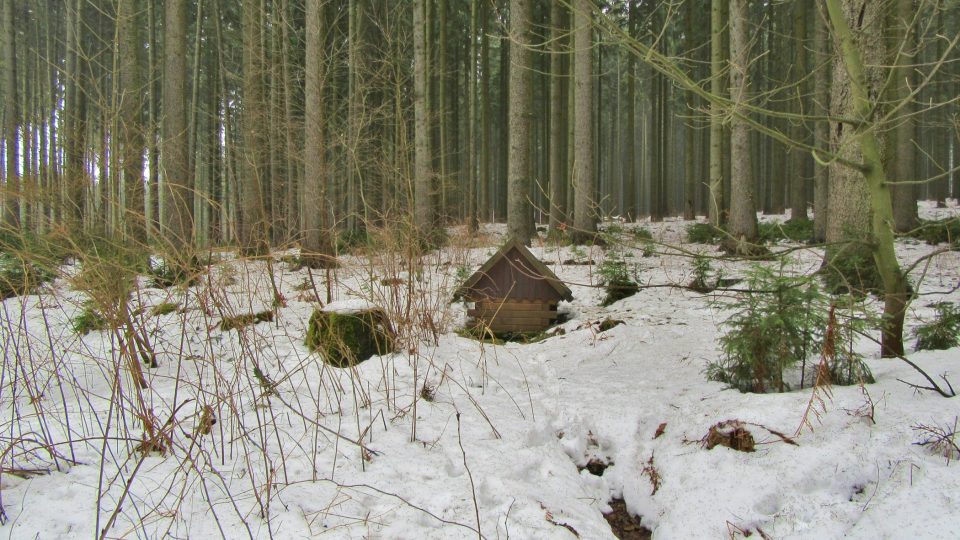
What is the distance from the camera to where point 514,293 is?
19.0 feet

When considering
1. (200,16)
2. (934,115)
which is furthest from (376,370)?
(934,115)

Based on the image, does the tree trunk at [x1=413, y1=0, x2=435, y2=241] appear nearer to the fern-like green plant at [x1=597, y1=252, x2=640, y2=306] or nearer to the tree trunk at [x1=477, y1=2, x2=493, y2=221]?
the fern-like green plant at [x1=597, y1=252, x2=640, y2=306]

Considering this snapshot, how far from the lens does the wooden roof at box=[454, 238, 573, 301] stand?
5.54 meters

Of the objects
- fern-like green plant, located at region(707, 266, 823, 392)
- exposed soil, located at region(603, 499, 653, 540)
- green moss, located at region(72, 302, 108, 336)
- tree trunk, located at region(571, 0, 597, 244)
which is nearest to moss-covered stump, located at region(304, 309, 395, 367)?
green moss, located at region(72, 302, 108, 336)

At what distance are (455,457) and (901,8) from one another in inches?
449

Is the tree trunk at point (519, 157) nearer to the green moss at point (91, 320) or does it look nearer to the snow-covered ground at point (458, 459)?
the snow-covered ground at point (458, 459)

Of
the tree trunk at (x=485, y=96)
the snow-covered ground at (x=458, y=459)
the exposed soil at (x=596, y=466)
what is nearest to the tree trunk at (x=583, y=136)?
the snow-covered ground at (x=458, y=459)

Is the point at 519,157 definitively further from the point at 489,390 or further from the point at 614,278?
the point at 489,390

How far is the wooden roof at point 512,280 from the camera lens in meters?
5.54

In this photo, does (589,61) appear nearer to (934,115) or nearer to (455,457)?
(455,457)

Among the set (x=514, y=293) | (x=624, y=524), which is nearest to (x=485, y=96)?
(x=514, y=293)

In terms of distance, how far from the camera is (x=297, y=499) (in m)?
2.20

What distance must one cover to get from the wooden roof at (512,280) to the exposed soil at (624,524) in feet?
9.93

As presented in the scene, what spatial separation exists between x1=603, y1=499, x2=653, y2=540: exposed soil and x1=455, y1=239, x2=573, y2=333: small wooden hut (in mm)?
3067
